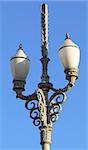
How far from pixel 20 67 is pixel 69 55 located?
2.95 ft

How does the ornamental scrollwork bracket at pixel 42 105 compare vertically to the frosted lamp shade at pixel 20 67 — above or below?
below

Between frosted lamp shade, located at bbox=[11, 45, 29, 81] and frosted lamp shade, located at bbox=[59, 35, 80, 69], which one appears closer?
frosted lamp shade, located at bbox=[59, 35, 80, 69]

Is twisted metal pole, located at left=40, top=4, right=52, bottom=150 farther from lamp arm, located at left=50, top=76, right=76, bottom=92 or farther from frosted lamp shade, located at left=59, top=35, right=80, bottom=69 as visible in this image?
frosted lamp shade, located at left=59, top=35, right=80, bottom=69

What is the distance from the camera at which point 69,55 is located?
38.2 ft

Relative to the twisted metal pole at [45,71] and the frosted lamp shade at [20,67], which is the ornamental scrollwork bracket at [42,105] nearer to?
the twisted metal pole at [45,71]

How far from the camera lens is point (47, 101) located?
11.5 metres

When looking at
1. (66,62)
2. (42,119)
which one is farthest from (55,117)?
(66,62)

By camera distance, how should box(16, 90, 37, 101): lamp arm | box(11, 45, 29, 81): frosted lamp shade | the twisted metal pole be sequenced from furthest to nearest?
box(11, 45, 29, 81): frosted lamp shade → box(16, 90, 37, 101): lamp arm → the twisted metal pole

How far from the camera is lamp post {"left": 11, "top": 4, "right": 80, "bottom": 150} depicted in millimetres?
11297

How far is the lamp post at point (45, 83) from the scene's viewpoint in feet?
37.1

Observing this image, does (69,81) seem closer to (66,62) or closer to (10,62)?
(66,62)

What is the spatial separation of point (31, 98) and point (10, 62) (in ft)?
2.86

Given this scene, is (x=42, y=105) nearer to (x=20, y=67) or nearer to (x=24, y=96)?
(x=24, y=96)

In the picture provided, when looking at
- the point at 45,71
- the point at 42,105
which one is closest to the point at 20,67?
the point at 45,71
